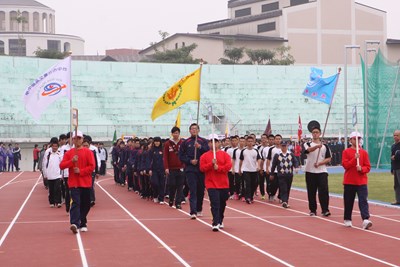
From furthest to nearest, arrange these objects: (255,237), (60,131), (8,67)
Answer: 1. (8,67)
2. (60,131)
3. (255,237)

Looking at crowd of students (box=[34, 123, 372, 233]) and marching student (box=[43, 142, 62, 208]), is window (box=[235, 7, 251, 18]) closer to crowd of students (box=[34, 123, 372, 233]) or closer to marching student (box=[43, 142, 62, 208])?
crowd of students (box=[34, 123, 372, 233])

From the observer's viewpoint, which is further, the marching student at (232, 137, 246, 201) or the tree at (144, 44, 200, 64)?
the tree at (144, 44, 200, 64)

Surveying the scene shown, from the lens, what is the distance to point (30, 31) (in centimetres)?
12619

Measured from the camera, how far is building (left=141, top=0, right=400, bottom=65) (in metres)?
88.4

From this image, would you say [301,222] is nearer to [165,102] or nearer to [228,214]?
[228,214]

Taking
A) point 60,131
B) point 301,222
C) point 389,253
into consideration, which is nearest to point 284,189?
point 301,222

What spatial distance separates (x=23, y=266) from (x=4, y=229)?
5042mm

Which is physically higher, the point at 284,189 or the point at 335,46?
the point at 335,46

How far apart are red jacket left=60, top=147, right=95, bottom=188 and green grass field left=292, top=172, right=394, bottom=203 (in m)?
10.0

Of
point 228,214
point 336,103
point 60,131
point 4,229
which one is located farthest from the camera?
point 336,103

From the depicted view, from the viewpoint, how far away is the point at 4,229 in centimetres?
1633

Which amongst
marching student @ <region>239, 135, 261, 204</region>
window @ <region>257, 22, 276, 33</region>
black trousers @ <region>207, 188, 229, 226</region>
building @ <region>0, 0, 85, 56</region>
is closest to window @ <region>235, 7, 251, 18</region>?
window @ <region>257, 22, 276, 33</region>

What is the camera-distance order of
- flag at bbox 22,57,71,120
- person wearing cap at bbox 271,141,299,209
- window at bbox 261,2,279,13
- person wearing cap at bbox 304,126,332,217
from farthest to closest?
1. window at bbox 261,2,279,13
2. person wearing cap at bbox 271,141,299,209
3. flag at bbox 22,57,71,120
4. person wearing cap at bbox 304,126,332,217

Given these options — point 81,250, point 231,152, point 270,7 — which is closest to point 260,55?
point 270,7
